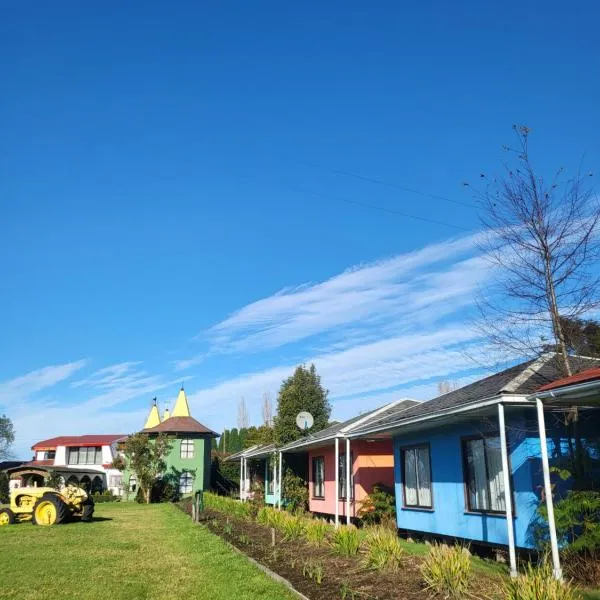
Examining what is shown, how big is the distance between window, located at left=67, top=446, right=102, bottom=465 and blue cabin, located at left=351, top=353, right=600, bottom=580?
1826 inches

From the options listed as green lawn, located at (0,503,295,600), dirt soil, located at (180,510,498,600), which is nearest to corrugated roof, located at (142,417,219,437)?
green lawn, located at (0,503,295,600)

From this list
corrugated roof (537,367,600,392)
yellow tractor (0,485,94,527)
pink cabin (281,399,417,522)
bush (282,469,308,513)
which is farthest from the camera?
bush (282,469,308,513)

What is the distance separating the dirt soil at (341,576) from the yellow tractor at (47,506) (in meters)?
9.37

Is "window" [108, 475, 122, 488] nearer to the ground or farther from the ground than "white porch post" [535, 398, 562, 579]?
nearer to the ground

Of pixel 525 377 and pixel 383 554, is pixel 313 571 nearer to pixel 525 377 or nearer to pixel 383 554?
pixel 383 554

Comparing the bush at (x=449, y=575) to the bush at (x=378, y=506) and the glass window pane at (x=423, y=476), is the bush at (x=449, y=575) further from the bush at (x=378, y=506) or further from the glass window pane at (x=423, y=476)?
the bush at (x=378, y=506)

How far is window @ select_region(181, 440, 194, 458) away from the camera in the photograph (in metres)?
43.3

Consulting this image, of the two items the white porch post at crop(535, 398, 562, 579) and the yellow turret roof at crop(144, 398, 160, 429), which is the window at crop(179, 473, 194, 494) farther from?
the white porch post at crop(535, 398, 562, 579)

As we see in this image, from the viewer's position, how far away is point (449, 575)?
7.73 meters

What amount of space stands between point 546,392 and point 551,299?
8.51 feet

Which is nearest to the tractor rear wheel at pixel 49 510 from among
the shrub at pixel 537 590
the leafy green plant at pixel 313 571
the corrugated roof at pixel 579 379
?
the leafy green plant at pixel 313 571

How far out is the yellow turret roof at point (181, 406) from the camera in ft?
167

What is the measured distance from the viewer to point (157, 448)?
38031mm

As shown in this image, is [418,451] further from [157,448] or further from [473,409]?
[157,448]
